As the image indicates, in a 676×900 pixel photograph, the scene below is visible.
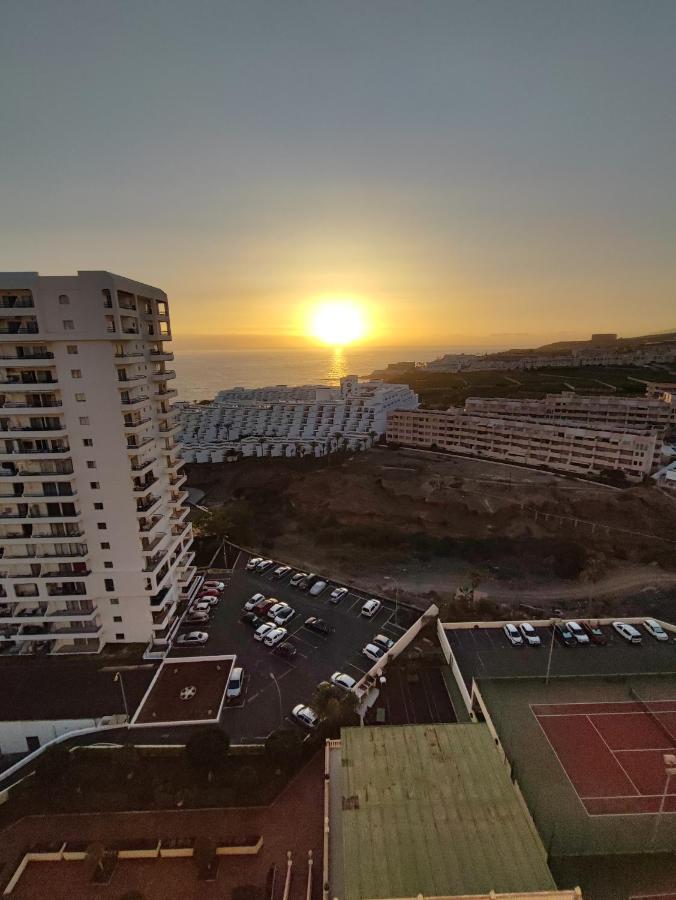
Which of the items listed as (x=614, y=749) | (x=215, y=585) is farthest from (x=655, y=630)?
(x=215, y=585)

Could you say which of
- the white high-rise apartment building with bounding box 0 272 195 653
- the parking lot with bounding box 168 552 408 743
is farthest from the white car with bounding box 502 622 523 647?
the white high-rise apartment building with bounding box 0 272 195 653

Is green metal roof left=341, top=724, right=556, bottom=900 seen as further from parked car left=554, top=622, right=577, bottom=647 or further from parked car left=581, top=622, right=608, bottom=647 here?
parked car left=581, top=622, right=608, bottom=647

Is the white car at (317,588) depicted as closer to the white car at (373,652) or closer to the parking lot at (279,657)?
the parking lot at (279,657)

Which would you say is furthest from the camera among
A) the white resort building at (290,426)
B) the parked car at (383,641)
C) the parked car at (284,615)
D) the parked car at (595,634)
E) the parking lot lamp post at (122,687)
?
the white resort building at (290,426)

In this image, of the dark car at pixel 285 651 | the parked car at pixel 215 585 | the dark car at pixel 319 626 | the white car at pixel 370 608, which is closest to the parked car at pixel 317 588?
the dark car at pixel 319 626

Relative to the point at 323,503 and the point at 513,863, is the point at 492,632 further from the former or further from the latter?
the point at 323,503
